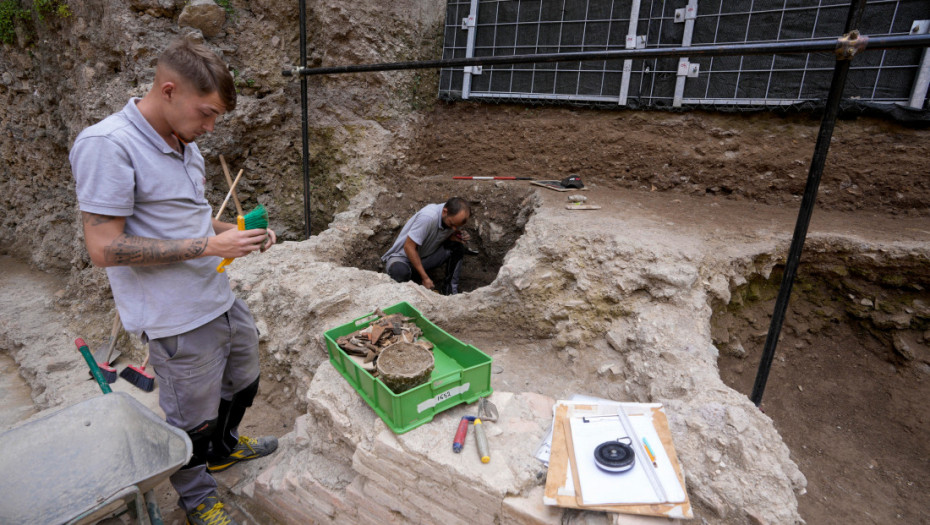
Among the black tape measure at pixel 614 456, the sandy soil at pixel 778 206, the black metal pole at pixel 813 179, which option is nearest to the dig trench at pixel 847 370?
the sandy soil at pixel 778 206

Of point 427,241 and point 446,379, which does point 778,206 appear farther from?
point 446,379

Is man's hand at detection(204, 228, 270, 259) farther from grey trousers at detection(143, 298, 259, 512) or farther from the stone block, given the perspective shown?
the stone block

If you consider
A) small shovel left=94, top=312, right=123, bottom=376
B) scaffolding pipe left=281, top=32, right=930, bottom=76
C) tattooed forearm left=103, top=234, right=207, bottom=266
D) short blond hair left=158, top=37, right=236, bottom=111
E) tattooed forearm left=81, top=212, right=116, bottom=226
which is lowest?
small shovel left=94, top=312, right=123, bottom=376

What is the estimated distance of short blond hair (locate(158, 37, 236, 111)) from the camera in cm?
190

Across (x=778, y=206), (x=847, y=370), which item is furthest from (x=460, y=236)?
(x=847, y=370)

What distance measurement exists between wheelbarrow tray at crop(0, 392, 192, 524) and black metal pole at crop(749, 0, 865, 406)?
2.95 metres

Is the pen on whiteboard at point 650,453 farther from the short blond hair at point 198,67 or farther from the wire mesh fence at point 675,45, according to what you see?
the wire mesh fence at point 675,45

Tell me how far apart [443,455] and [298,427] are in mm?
1215

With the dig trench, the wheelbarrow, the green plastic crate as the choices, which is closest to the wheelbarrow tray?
the wheelbarrow

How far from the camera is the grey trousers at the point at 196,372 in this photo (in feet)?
7.16

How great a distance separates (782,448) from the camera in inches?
84.6

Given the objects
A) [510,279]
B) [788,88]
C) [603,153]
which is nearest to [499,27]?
[603,153]

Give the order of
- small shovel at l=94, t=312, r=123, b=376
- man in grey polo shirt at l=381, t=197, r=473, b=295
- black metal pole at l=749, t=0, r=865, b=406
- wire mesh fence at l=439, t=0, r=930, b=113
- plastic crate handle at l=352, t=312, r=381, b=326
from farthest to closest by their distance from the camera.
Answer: man in grey polo shirt at l=381, t=197, r=473, b=295
wire mesh fence at l=439, t=0, r=930, b=113
small shovel at l=94, t=312, r=123, b=376
plastic crate handle at l=352, t=312, r=381, b=326
black metal pole at l=749, t=0, r=865, b=406

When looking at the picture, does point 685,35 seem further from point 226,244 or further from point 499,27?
point 226,244
